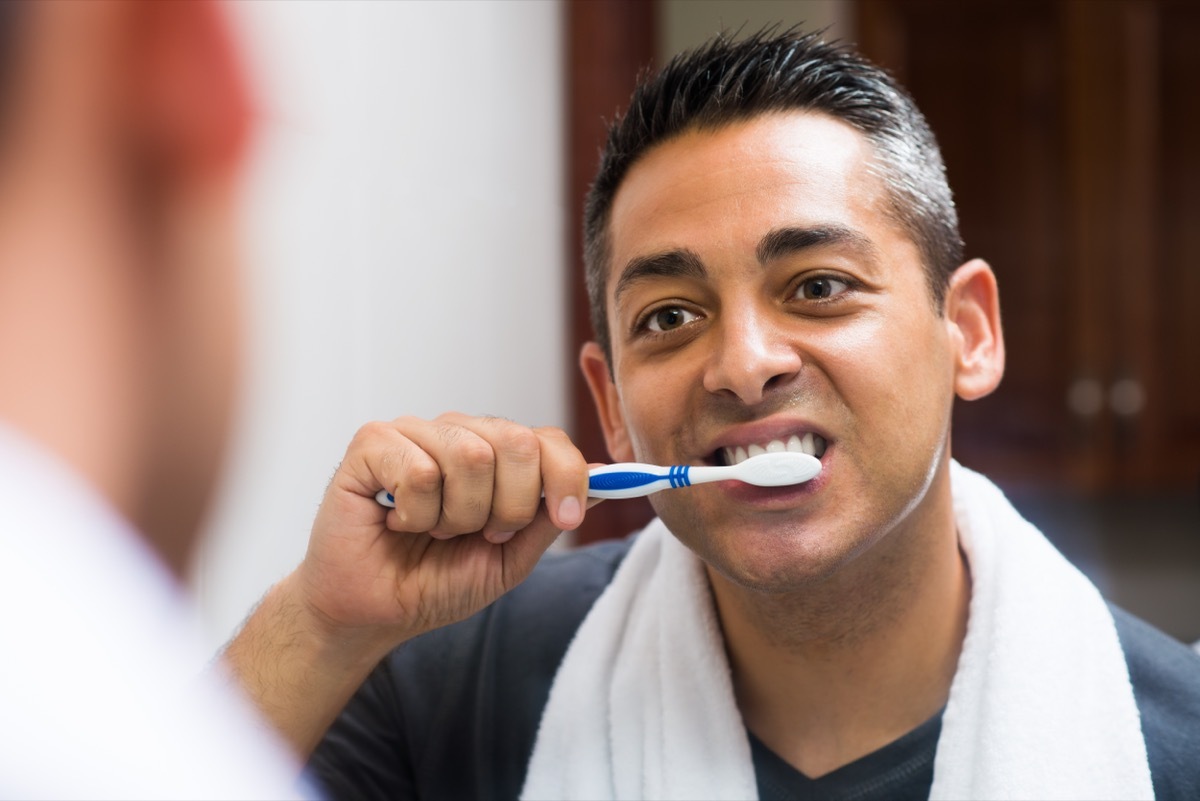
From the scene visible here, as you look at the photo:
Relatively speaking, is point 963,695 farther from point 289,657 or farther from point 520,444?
point 289,657

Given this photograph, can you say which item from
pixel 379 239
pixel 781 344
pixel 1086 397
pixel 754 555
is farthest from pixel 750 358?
pixel 1086 397

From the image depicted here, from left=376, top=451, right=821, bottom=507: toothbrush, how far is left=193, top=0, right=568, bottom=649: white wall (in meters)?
0.12

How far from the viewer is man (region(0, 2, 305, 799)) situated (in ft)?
1.84

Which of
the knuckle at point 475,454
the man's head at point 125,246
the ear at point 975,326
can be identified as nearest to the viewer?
the man's head at point 125,246

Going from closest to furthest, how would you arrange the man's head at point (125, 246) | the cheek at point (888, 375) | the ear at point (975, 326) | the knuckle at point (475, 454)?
the man's head at point (125, 246)
the knuckle at point (475, 454)
the cheek at point (888, 375)
the ear at point (975, 326)

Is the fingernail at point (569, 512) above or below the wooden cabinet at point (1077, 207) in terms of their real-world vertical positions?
below

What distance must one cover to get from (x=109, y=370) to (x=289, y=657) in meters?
0.30

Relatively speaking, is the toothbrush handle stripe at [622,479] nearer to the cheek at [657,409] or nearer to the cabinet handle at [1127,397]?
the cheek at [657,409]

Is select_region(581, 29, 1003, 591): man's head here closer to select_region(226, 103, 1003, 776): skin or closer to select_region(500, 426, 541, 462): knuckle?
select_region(226, 103, 1003, 776): skin

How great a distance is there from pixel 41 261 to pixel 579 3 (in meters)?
1.09

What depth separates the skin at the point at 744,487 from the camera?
754mm

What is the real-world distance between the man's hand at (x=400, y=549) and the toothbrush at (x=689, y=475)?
0.02 metres

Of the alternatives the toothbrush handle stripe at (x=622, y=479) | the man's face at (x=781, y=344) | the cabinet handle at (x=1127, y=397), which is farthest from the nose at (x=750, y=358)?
the cabinet handle at (x=1127, y=397)

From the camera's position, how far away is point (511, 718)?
981 millimetres
